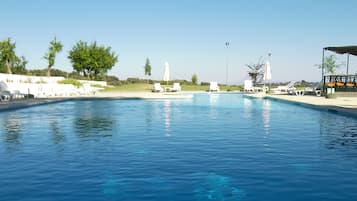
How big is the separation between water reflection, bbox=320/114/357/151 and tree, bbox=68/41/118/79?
149ft

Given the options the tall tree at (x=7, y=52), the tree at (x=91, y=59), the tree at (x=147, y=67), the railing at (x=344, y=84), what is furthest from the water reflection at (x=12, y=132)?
the tree at (x=147, y=67)

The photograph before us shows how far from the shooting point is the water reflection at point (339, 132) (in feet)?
25.4

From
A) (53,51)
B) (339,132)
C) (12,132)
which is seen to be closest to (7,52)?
(53,51)

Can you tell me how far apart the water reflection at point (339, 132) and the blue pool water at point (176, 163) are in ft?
0.09

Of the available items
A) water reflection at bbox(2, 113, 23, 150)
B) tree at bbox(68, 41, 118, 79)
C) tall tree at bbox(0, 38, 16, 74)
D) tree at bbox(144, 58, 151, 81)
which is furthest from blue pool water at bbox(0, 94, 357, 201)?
tree at bbox(144, 58, 151, 81)

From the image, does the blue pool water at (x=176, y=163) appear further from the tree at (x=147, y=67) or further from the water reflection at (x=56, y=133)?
the tree at (x=147, y=67)

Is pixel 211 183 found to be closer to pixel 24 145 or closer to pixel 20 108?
pixel 24 145

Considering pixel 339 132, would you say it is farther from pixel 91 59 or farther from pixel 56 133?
pixel 91 59

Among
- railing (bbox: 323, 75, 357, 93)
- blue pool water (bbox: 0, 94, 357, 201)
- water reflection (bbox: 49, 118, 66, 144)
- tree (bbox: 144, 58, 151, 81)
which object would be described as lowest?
blue pool water (bbox: 0, 94, 357, 201)

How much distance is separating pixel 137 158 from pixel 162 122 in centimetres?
537

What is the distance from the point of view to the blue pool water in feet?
14.6

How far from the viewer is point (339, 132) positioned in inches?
373

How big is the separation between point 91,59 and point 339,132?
4781 centimetres

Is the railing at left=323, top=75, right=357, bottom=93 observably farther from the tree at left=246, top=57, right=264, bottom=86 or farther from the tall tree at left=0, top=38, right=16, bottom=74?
the tall tree at left=0, top=38, right=16, bottom=74
